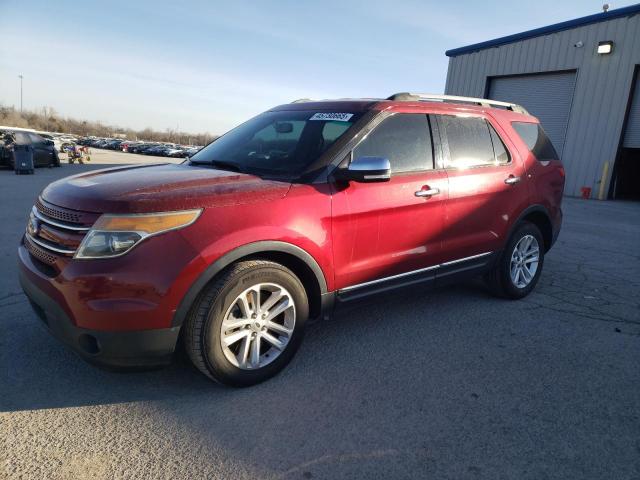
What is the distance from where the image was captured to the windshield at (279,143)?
3.16m

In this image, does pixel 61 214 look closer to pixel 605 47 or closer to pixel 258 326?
pixel 258 326

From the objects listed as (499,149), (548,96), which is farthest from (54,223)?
(548,96)

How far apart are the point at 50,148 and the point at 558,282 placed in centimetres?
2037

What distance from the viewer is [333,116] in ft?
11.2

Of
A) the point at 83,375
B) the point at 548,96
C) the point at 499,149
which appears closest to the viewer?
the point at 83,375

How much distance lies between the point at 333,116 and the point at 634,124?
15617 millimetres

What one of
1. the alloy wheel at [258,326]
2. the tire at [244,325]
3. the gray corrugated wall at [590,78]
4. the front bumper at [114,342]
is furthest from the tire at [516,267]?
the gray corrugated wall at [590,78]

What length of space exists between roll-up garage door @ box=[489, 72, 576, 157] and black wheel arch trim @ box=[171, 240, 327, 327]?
1647 centimetres

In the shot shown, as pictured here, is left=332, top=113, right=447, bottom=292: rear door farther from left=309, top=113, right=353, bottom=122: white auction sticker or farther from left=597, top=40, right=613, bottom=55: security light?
left=597, top=40, right=613, bottom=55: security light

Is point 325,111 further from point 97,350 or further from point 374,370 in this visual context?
point 97,350

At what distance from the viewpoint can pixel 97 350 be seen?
2350 millimetres

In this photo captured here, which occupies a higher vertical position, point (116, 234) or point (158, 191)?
point (158, 191)

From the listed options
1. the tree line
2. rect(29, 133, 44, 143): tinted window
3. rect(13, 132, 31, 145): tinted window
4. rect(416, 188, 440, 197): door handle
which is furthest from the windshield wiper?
the tree line

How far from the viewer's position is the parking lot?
2133 millimetres
